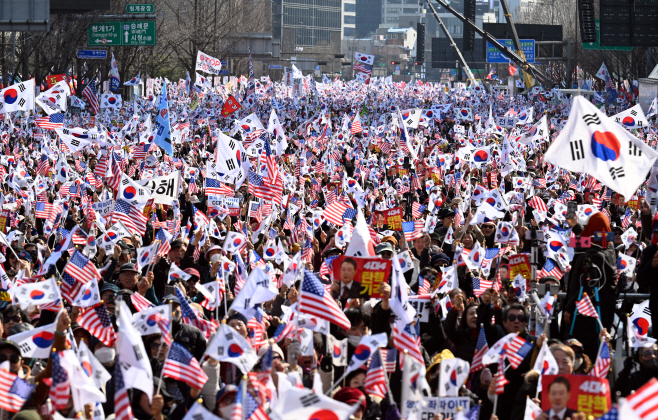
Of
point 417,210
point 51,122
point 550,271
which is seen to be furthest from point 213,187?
point 51,122

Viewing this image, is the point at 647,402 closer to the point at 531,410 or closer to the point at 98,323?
A: the point at 531,410

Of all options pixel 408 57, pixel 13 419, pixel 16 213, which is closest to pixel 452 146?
pixel 16 213

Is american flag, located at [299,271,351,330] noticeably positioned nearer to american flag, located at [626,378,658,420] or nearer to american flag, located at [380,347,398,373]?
american flag, located at [380,347,398,373]

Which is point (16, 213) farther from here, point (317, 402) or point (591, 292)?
point (317, 402)

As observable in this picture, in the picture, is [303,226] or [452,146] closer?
[303,226]

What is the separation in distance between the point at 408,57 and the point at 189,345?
190 m

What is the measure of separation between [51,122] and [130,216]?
9.27 m

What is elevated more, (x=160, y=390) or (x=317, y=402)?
(x=317, y=402)

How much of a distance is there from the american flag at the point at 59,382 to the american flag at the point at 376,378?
1.92 metres

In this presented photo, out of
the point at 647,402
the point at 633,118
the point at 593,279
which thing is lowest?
the point at 593,279

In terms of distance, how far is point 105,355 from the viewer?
26.9ft

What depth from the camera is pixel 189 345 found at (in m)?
8.60

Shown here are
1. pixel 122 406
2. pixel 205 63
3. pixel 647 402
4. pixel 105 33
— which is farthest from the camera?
pixel 205 63

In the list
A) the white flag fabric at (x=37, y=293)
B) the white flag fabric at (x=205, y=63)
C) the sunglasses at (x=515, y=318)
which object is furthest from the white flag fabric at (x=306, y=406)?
→ the white flag fabric at (x=205, y=63)
